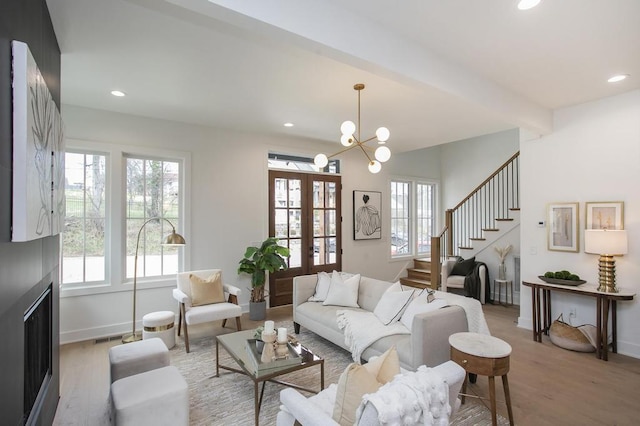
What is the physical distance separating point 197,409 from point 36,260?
1575 millimetres

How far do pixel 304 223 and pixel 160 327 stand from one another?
110 inches

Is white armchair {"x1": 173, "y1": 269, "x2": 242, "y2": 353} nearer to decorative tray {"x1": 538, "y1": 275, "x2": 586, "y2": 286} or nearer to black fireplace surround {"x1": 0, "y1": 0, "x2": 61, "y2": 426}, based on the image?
black fireplace surround {"x1": 0, "y1": 0, "x2": 61, "y2": 426}

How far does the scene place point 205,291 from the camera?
13.3ft

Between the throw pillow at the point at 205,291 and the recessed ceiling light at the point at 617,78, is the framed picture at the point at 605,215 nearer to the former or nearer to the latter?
the recessed ceiling light at the point at 617,78

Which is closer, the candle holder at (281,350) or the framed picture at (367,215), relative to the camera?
the candle holder at (281,350)

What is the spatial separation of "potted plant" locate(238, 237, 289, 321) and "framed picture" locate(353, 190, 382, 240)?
204 centimetres

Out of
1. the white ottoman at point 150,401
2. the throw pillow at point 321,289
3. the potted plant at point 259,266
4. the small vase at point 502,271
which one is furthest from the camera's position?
the small vase at point 502,271

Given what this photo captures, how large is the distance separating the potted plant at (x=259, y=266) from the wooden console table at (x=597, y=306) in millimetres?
3259

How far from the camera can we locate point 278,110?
411 cm

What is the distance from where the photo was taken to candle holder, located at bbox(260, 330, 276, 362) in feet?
8.20

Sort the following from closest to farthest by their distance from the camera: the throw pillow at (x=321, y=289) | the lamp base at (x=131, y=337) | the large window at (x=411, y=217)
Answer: the lamp base at (x=131, y=337)
the throw pillow at (x=321, y=289)
the large window at (x=411, y=217)

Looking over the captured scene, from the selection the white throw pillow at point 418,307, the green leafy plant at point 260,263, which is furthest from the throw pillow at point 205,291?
the white throw pillow at point 418,307

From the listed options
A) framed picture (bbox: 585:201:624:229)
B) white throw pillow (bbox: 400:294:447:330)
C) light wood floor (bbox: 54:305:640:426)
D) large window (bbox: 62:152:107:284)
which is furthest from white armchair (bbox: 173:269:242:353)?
framed picture (bbox: 585:201:624:229)

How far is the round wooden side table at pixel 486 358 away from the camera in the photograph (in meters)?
2.20
